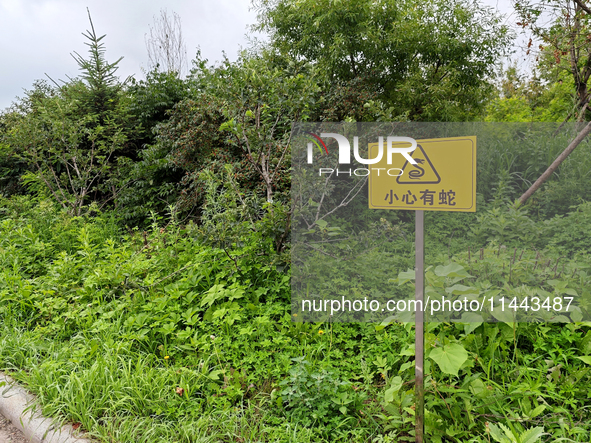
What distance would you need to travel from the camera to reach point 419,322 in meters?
1.90

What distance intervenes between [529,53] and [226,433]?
5078mm

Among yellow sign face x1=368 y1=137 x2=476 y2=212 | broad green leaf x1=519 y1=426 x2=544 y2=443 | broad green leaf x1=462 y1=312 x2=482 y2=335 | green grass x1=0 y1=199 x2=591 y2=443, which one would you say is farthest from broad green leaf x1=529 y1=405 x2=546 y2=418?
yellow sign face x1=368 y1=137 x2=476 y2=212

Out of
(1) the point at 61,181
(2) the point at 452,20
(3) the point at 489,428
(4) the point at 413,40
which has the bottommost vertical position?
(3) the point at 489,428

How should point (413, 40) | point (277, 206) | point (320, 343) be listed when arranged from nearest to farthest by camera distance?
point (320, 343), point (277, 206), point (413, 40)

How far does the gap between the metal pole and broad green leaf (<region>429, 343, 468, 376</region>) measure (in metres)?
0.08

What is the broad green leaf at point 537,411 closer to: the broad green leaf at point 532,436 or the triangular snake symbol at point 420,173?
the broad green leaf at point 532,436

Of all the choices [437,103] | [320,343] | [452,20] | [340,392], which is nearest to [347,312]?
[320,343]

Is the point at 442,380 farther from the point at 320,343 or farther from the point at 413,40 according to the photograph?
the point at 413,40

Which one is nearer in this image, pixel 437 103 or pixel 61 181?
pixel 61 181

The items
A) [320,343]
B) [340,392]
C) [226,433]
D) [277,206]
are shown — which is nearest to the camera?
[226,433]

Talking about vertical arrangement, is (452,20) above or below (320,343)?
above

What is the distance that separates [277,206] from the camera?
3492mm

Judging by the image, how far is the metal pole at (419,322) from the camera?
6.12 ft

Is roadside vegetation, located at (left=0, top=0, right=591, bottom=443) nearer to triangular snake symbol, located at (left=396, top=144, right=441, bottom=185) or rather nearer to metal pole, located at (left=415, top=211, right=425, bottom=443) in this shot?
metal pole, located at (left=415, top=211, right=425, bottom=443)
